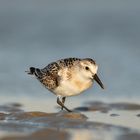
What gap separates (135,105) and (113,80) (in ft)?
6.87

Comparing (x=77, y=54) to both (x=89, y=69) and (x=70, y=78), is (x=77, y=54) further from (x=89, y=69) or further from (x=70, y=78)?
(x=89, y=69)

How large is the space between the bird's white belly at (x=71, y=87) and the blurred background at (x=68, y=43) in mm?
394

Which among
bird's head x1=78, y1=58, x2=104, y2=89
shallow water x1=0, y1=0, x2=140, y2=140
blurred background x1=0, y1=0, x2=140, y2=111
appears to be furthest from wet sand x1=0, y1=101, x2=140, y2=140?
blurred background x1=0, y1=0, x2=140, y2=111

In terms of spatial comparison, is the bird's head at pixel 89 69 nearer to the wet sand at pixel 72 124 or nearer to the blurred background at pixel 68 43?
the wet sand at pixel 72 124

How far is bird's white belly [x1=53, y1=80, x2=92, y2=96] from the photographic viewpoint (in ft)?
39.3

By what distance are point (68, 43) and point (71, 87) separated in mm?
5836

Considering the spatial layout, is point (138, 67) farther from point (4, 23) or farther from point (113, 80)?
point (4, 23)

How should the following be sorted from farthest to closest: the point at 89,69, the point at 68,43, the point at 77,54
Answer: the point at 68,43, the point at 77,54, the point at 89,69

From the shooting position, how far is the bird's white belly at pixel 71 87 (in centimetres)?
1198

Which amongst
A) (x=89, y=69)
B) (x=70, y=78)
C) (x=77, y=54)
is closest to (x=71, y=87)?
(x=70, y=78)

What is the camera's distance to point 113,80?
46.1 feet

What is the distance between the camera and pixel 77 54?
16359 mm

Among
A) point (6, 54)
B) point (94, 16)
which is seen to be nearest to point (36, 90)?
point (6, 54)

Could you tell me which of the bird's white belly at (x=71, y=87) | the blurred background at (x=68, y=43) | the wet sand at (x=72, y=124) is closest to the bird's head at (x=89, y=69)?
the bird's white belly at (x=71, y=87)
